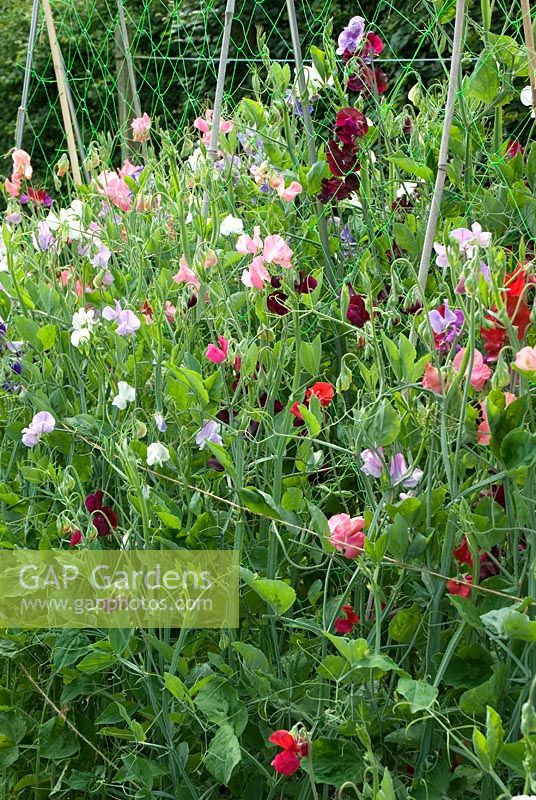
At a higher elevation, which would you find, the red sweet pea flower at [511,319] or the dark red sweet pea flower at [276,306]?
the red sweet pea flower at [511,319]

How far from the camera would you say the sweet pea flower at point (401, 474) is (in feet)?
3.82

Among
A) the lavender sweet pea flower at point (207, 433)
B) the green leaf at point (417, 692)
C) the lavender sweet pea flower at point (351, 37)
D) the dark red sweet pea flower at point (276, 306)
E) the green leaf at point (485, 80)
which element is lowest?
the green leaf at point (417, 692)

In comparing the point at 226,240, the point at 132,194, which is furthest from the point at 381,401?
the point at 132,194

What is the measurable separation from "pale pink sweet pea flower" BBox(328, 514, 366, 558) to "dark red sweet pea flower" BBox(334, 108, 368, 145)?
70cm

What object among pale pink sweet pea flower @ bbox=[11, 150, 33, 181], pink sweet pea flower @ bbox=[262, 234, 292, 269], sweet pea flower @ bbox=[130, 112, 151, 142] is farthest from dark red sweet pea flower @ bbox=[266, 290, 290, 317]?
sweet pea flower @ bbox=[130, 112, 151, 142]

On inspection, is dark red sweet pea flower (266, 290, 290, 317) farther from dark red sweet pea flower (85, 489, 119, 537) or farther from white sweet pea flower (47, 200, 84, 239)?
white sweet pea flower (47, 200, 84, 239)

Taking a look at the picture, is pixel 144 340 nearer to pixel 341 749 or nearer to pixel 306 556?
pixel 306 556

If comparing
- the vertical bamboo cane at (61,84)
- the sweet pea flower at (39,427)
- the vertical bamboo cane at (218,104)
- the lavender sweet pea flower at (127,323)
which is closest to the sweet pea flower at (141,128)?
the vertical bamboo cane at (61,84)

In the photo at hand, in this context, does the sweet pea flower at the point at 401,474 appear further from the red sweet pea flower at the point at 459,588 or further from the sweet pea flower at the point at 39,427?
the sweet pea flower at the point at 39,427

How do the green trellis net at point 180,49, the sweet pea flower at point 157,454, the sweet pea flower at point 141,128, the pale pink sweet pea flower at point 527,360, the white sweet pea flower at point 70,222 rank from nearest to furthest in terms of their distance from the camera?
the pale pink sweet pea flower at point 527,360 < the sweet pea flower at point 157,454 < the white sweet pea flower at point 70,222 < the sweet pea flower at point 141,128 < the green trellis net at point 180,49

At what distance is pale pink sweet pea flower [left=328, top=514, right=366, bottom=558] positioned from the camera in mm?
1106

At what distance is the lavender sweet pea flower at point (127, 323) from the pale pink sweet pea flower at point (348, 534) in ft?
1.73

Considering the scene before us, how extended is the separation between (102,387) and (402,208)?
663mm

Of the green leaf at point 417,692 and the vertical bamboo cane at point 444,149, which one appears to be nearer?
the green leaf at point 417,692
